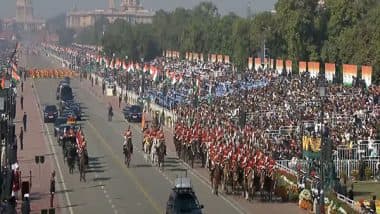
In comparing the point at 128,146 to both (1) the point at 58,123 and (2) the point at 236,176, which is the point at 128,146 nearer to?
(2) the point at 236,176

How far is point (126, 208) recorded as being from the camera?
30.5m

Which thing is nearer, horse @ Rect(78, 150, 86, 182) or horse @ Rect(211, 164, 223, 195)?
horse @ Rect(211, 164, 223, 195)

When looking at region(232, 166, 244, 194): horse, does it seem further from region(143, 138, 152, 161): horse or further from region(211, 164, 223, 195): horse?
region(143, 138, 152, 161): horse

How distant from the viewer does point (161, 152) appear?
130 ft

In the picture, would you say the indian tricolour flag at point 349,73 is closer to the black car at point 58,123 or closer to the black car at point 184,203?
the black car at point 58,123

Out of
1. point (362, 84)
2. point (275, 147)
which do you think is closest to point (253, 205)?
point (275, 147)

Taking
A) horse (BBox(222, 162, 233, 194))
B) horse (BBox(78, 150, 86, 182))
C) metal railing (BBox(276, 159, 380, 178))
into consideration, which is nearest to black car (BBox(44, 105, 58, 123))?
horse (BBox(78, 150, 86, 182))

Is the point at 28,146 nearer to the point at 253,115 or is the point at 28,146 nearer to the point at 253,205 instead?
the point at 253,115

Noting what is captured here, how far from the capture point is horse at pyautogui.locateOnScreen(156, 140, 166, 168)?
3920 cm

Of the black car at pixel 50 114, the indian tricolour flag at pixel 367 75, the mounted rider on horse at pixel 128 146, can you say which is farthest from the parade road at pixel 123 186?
Result: the indian tricolour flag at pixel 367 75

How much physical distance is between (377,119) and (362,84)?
1561cm

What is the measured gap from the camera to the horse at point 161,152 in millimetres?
39200

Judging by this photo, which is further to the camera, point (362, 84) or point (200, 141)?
point (362, 84)

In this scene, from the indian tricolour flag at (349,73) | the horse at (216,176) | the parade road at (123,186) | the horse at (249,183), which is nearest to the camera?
the parade road at (123,186)
